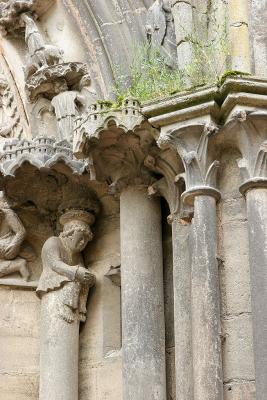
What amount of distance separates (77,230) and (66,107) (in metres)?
0.87

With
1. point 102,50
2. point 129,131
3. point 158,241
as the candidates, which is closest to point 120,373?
point 158,241

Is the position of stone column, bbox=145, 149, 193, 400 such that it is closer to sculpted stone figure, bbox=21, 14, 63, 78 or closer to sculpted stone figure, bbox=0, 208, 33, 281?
sculpted stone figure, bbox=0, 208, 33, 281

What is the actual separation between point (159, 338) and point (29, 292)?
1287mm

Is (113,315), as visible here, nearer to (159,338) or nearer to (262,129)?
(159,338)

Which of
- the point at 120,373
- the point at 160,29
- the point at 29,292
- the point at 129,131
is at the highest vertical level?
the point at 160,29

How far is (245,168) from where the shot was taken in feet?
21.9

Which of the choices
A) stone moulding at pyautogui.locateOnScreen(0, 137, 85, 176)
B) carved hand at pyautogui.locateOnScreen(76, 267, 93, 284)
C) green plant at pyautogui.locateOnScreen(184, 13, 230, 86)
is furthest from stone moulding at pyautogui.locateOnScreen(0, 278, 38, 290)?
green plant at pyautogui.locateOnScreen(184, 13, 230, 86)

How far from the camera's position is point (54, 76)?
8234 mm

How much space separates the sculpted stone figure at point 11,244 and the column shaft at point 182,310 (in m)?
1.38

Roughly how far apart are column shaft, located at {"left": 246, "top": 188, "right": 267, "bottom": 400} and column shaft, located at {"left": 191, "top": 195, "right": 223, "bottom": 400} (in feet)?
0.73

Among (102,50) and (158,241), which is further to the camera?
(102,50)

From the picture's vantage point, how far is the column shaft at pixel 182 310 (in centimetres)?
666

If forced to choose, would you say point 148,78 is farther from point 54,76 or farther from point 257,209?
point 257,209

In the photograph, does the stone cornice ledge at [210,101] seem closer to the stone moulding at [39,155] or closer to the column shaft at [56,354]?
the stone moulding at [39,155]
